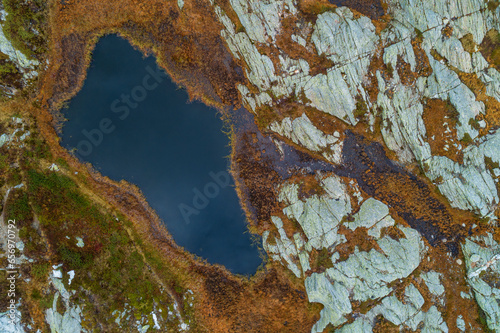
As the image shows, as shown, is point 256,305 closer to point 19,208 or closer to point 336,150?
point 336,150

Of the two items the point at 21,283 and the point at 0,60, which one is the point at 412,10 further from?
the point at 21,283

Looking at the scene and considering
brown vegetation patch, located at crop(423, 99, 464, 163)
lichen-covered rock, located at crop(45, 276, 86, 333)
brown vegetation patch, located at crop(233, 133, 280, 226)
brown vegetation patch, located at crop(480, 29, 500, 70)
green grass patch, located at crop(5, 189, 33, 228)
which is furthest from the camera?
brown vegetation patch, located at crop(233, 133, 280, 226)

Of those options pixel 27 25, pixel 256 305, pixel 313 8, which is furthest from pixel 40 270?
pixel 313 8

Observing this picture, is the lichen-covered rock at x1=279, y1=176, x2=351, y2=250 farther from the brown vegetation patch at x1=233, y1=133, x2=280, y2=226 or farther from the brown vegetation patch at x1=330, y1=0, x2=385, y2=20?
the brown vegetation patch at x1=330, y1=0, x2=385, y2=20

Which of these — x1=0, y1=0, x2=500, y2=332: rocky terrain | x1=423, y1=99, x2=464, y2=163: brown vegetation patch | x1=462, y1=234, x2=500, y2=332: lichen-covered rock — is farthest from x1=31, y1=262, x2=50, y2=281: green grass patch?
x1=462, y1=234, x2=500, y2=332: lichen-covered rock

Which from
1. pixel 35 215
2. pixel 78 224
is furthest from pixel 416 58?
pixel 35 215

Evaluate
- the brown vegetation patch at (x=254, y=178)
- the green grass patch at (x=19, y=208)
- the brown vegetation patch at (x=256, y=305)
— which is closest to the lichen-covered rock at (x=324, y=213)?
the brown vegetation patch at (x=254, y=178)

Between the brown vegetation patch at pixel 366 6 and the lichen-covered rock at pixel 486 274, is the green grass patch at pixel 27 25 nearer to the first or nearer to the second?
the brown vegetation patch at pixel 366 6
